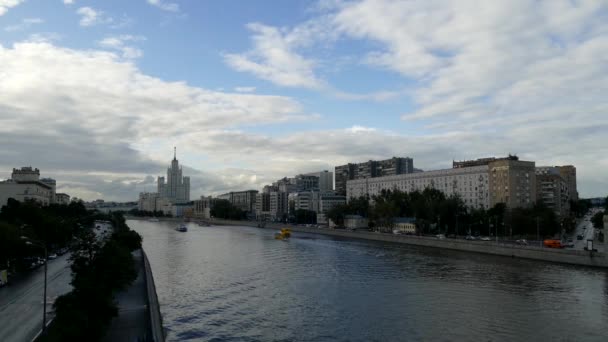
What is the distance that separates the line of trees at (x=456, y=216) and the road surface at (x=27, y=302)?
6275 centimetres

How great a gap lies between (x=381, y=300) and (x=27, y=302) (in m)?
21.3

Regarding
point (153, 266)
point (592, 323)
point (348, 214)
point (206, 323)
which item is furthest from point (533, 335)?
point (348, 214)

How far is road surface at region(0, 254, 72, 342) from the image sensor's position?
69.7ft

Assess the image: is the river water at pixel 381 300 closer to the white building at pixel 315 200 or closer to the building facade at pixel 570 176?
the white building at pixel 315 200

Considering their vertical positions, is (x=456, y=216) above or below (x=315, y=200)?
below

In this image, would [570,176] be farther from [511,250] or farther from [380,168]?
[511,250]

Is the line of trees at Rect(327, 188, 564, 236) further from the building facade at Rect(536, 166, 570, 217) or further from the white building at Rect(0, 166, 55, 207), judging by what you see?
the white building at Rect(0, 166, 55, 207)

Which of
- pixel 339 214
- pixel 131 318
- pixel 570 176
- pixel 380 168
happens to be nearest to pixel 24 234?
pixel 131 318

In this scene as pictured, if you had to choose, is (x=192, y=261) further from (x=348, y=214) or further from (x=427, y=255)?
(x=348, y=214)

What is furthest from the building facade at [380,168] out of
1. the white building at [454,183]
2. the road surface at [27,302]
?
the road surface at [27,302]

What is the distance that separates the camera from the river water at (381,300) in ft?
80.0

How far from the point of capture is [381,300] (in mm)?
31859

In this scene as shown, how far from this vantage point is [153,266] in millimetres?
49219

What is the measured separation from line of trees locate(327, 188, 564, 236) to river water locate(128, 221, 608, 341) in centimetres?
2356
